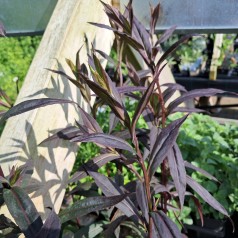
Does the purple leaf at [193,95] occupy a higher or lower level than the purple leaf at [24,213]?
higher

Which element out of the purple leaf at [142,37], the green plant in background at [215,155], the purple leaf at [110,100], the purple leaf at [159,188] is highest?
the purple leaf at [142,37]

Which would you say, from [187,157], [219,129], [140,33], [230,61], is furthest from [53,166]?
[230,61]

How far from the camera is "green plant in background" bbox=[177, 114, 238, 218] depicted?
157 cm

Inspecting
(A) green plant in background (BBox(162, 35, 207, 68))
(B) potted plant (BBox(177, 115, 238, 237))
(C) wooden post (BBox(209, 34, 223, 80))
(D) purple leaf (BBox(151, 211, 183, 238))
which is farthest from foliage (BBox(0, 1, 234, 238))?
(A) green plant in background (BBox(162, 35, 207, 68))

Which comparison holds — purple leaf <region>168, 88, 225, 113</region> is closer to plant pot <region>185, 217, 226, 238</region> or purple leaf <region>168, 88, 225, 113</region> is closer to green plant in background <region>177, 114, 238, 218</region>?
green plant in background <region>177, 114, 238, 218</region>

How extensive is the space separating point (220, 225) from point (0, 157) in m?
1.02

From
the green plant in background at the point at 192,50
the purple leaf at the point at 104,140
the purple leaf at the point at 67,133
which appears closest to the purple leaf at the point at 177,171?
the purple leaf at the point at 104,140

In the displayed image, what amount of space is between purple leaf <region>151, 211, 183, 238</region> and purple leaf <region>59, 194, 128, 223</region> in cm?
10

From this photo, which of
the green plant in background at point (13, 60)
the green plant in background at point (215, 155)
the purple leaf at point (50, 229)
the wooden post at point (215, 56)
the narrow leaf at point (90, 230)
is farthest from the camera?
the wooden post at point (215, 56)

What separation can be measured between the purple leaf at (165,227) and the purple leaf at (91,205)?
0.32 feet

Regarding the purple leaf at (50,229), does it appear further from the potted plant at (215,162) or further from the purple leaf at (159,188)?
the potted plant at (215,162)

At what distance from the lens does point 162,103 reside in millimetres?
1077

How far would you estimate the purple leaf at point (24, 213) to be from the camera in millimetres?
746

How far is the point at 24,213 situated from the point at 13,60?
9.13ft
